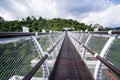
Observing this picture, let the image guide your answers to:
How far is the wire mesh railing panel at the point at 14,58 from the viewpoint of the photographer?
158 cm

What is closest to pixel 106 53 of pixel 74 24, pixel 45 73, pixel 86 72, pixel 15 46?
pixel 45 73

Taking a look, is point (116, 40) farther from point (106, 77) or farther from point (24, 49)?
point (24, 49)

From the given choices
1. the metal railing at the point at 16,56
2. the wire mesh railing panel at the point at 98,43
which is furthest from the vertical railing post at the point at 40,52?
the wire mesh railing panel at the point at 98,43

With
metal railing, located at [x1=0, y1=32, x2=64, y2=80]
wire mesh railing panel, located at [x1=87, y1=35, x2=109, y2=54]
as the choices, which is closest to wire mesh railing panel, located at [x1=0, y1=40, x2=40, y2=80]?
metal railing, located at [x1=0, y1=32, x2=64, y2=80]

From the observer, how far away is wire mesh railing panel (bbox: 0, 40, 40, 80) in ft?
5.18

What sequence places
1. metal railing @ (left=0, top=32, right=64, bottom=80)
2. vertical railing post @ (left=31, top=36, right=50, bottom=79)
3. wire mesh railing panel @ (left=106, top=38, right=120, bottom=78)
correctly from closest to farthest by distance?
1. metal railing @ (left=0, top=32, right=64, bottom=80)
2. wire mesh railing panel @ (left=106, top=38, right=120, bottom=78)
3. vertical railing post @ (left=31, top=36, right=50, bottom=79)

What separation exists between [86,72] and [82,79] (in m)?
0.56

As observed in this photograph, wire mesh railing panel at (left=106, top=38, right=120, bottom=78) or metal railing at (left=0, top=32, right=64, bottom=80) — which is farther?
wire mesh railing panel at (left=106, top=38, right=120, bottom=78)

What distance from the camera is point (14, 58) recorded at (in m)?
1.85

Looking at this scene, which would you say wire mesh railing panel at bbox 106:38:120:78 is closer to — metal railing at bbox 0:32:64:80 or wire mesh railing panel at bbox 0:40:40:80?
metal railing at bbox 0:32:64:80

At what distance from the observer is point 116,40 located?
→ 217 cm

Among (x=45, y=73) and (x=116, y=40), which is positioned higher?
(x=116, y=40)

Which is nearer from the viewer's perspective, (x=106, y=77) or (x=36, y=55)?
(x=106, y=77)

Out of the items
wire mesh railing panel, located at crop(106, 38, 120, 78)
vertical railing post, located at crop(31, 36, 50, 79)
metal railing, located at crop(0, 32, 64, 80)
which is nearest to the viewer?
metal railing, located at crop(0, 32, 64, 80)
